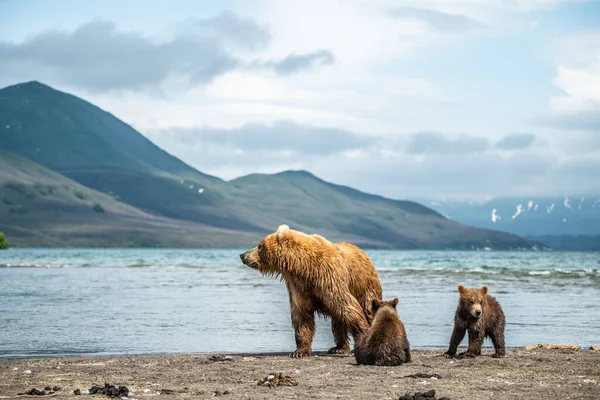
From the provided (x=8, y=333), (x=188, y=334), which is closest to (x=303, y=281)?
(x=188, y=334)

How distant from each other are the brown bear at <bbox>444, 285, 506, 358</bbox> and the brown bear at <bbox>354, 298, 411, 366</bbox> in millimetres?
1263

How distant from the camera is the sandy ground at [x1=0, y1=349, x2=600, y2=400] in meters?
10.4

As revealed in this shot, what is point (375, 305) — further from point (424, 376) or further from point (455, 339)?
point (424, 376)

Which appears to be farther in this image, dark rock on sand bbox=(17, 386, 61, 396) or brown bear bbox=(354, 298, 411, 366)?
brown bear bbox=(354, 298, 411, 366)

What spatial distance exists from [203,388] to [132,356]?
4.39 m

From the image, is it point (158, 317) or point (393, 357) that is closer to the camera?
point (393, 357)

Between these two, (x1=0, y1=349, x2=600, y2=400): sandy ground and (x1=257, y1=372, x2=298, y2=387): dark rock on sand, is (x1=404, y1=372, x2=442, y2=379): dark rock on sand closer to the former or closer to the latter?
(x1=0, y1=349, x2=600, y2=400): sandy ground

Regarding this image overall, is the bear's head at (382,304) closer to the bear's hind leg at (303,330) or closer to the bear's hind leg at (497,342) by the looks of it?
the bear's hind leg at (303,330)

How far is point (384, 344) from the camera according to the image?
12859 mm

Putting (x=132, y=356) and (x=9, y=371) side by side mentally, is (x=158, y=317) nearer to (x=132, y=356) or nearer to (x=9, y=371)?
(x=132, y=356)

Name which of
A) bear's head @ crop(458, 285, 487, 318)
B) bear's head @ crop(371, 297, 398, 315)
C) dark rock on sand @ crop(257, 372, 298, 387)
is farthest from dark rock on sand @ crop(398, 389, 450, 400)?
bear's head @ crop(458, 285, 487, 318)

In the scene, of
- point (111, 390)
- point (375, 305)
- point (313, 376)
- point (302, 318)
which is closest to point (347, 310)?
point (375, 305)

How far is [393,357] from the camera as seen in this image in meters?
12.9

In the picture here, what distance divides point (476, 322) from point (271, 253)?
3.48 m
